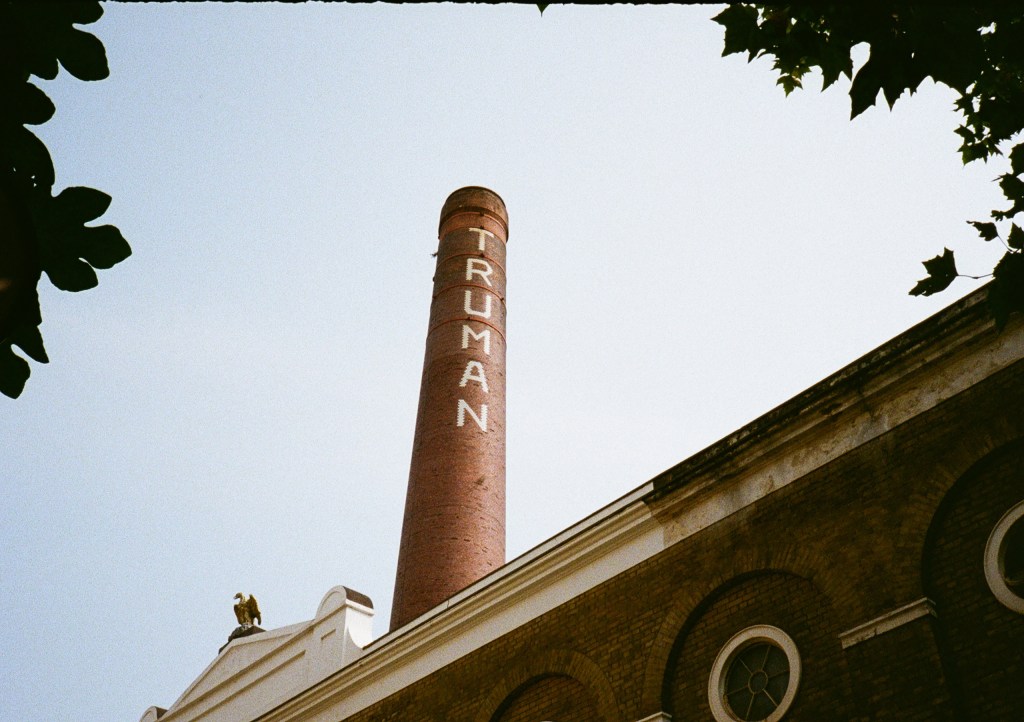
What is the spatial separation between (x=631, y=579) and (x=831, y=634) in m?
2.54

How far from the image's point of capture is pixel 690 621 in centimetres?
1010

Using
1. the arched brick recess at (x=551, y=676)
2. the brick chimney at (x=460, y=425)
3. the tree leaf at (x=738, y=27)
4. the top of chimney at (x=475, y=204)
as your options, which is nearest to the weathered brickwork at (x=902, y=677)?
the arched brick recess at (x=551, y=676)

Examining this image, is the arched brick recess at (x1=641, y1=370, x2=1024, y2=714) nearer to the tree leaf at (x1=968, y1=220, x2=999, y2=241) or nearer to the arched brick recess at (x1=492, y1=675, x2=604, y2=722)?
the arched brick recess at (x1=492, y1=675, x2=604, y2=722)

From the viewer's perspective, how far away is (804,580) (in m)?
9.34

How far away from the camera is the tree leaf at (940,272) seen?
416cm

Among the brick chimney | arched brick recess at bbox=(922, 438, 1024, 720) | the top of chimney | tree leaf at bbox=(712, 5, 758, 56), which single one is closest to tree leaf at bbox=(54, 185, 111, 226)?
tree leaf at bbox=(712, 5, 758, 56)

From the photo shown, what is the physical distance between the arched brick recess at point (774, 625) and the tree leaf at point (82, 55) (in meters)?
7.83

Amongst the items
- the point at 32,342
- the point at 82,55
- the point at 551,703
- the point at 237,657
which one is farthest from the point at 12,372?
the point at 237,657

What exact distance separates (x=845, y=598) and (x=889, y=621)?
1.68ft

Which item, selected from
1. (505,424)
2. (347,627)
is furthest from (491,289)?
(347,627)

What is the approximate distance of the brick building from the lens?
820 centimetres

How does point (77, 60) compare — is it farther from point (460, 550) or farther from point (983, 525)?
point (460, 550)

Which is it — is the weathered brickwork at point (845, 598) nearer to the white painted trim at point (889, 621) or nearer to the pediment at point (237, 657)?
the white painted trim at point (889, 621)

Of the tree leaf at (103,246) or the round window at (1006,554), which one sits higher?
the round window at (1006,554)
